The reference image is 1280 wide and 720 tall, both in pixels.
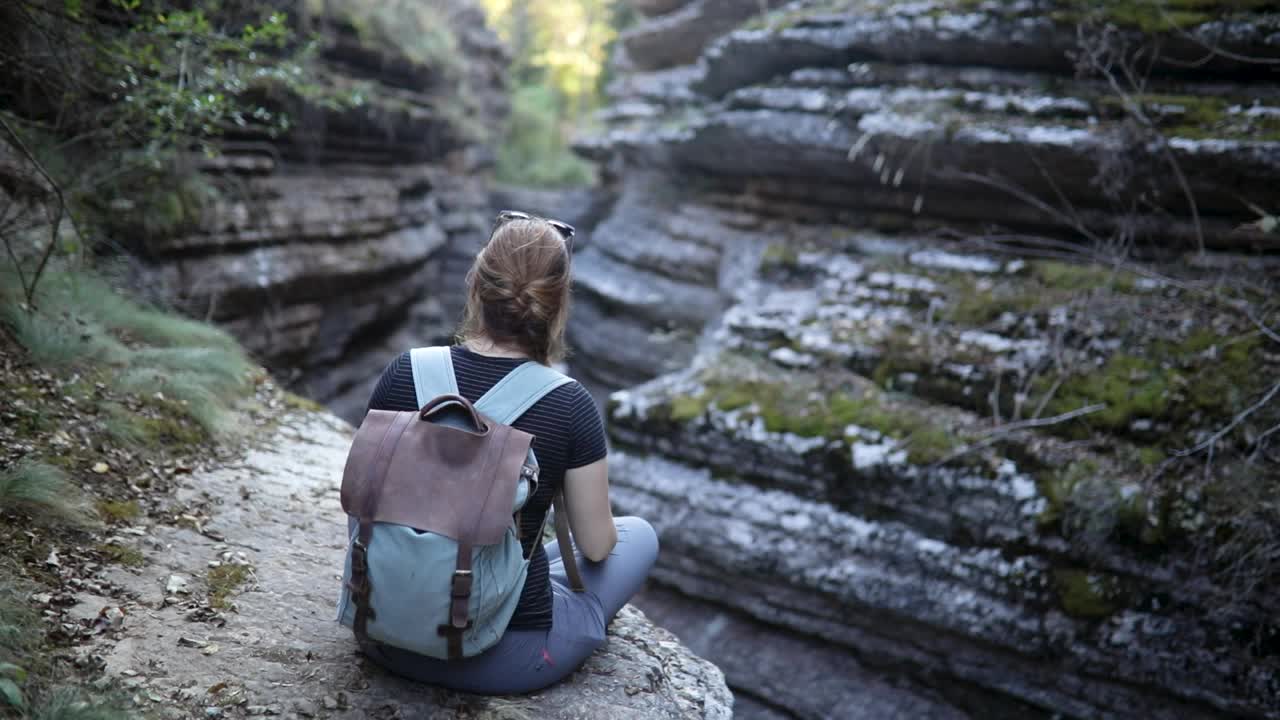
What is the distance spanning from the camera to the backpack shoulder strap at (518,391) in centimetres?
250

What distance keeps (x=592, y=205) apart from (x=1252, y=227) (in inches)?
430

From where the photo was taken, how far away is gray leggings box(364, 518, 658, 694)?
8.67 ft

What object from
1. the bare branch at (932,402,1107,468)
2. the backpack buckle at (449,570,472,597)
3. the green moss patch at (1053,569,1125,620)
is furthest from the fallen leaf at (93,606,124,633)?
the green moss patch at (1053,569,1125,620)

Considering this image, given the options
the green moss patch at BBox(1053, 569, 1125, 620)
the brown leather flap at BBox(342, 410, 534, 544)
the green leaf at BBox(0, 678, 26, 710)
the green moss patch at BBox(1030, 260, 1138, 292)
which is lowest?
the green moss patch at BBox(1053, 569, 1125, 620)

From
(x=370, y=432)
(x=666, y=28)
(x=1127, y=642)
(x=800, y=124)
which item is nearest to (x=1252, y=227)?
(x=1127, y=642)

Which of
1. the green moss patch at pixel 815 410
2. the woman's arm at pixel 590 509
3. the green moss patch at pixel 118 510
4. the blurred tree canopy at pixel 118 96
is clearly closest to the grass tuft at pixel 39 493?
the green moss patch at pixel 118 510

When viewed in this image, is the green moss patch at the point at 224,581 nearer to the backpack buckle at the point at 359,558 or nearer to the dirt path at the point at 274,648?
the dirt path at the point at 274,648

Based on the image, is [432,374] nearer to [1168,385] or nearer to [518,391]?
[518,391]

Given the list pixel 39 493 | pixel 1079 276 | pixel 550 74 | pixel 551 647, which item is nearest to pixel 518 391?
pixel 551 647

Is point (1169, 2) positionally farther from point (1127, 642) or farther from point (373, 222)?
point (373, 222)

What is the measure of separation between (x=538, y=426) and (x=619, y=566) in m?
0.83

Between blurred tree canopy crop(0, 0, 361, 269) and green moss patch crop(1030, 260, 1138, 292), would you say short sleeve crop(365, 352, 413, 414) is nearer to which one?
blurred tree canopy crop(0, 0, 361, 269)

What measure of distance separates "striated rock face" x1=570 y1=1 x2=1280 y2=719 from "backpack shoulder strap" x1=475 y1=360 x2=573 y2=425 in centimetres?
352

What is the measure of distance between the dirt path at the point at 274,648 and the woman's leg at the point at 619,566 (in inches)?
11.2
